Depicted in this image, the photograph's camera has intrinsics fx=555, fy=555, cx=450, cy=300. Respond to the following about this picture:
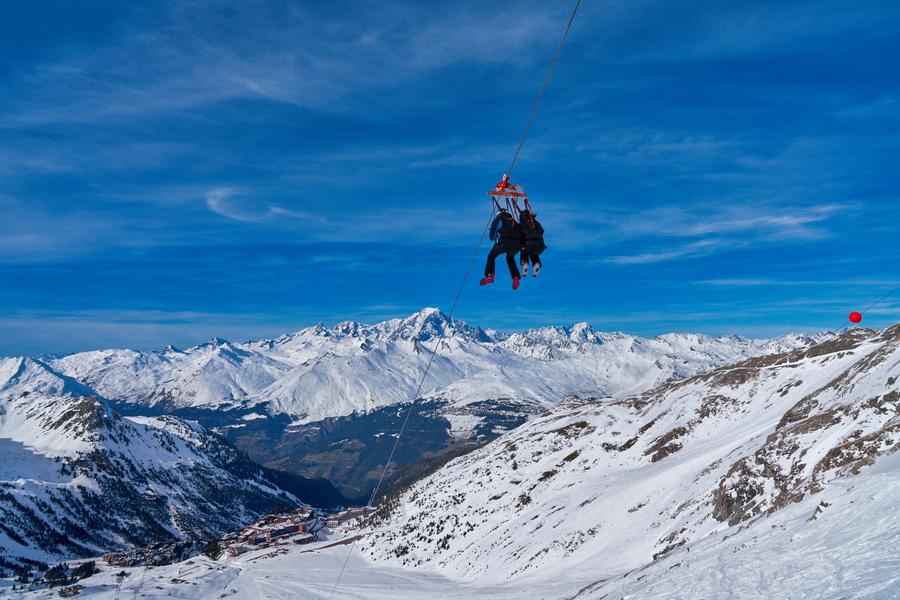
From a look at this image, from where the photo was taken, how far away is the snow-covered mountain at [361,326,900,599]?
28.1 m

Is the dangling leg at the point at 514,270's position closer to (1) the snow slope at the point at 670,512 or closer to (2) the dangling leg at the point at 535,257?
(2) the dangling leg at the point at 535,257

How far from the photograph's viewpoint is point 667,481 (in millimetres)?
54062

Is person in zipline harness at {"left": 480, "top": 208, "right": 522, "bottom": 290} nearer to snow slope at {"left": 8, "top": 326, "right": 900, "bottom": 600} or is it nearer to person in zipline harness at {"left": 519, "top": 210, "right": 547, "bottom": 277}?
person in zipline harness at {"left": 519, "top": 210, "right": 547, "bottom": 277}

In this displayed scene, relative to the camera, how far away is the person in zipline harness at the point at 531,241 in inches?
888

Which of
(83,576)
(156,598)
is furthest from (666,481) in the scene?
(83,576)

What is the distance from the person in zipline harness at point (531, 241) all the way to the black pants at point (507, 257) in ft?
1.61

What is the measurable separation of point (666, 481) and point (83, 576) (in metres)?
91.7

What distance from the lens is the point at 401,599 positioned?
2061 inches

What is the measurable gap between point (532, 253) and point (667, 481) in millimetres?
40535

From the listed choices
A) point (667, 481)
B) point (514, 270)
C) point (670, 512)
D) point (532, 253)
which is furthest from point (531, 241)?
point (667, 481)

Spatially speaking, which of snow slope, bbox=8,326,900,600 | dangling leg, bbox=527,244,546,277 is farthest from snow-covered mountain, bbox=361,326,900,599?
dangling leg, bbox=527,244,546,277

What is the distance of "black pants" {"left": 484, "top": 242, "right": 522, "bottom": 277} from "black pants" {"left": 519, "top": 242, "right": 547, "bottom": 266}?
0.38m

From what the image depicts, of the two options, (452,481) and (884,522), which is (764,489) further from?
(452,481)

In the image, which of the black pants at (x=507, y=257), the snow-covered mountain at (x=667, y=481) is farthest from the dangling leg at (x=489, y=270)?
the snow-covered mountain at (x=667, y=481)
